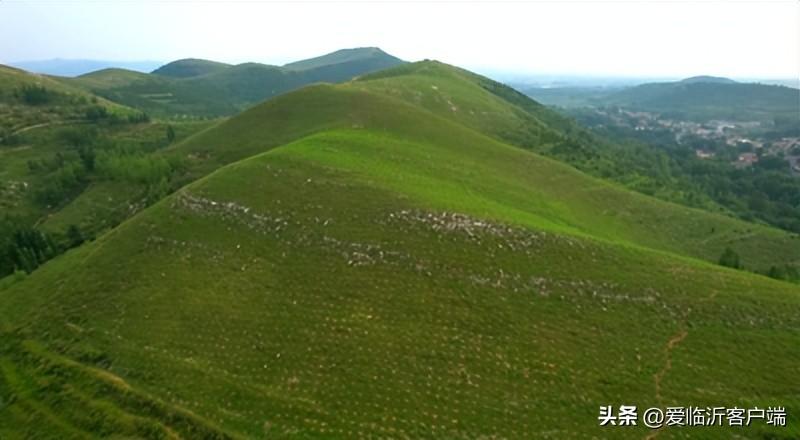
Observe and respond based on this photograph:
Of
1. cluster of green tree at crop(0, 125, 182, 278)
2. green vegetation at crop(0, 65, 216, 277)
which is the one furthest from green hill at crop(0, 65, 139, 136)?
cluster of green tree at crop(0, 125, 182, 278)

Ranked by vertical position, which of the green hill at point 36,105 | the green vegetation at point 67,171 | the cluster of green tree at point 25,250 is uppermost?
the green hill at point 36,105

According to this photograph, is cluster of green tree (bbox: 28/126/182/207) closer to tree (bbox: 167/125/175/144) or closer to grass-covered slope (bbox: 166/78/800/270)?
grass-covered slope (bbox: 166/78/800/270)

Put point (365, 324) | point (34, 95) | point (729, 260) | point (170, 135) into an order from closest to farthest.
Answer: point (365, 324), point (729, 260), point (170, 135), point (34, 95)

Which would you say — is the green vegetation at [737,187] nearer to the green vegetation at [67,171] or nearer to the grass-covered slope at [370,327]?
the grass-covered slope at [370,327]

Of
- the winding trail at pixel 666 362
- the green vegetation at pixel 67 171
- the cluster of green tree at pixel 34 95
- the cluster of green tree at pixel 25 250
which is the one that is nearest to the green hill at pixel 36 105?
the cluster of green tree at pixel 34 95

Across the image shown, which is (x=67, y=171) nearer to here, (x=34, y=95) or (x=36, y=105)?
(x=36, y=105)

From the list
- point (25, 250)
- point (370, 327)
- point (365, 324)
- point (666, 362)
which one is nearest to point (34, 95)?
point (25, 250)

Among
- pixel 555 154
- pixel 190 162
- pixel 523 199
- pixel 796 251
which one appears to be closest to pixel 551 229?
pixel 523 199

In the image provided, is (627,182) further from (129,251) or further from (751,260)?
(129,251)
